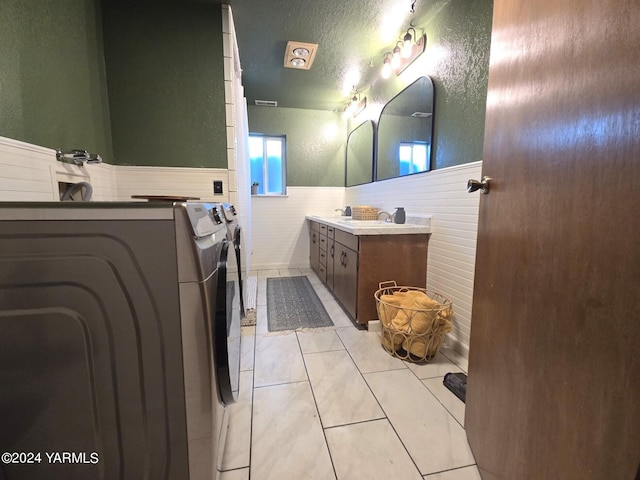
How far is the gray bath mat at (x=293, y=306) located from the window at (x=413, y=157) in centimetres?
139

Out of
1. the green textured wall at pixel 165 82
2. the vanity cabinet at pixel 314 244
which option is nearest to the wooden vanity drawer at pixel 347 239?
the vanity cabinet at pixel 314 244

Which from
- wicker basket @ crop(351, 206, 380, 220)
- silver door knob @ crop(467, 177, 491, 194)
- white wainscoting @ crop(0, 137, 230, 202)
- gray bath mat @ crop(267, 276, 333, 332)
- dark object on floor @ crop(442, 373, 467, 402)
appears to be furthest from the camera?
wicker basket @ crop(351, 206, 380, 220)

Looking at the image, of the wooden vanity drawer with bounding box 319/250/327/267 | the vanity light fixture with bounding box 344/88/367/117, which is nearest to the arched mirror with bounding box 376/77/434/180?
the vanity light fixture with bounding box 344/88/367/117

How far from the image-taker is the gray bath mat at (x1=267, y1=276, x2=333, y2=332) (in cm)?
215

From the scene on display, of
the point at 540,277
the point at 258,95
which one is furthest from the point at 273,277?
the point at 540,277

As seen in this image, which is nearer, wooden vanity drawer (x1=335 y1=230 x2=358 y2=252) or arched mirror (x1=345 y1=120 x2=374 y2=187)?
wooden vanity drawer (x1=335 y1=230 x2=358 y2=252)

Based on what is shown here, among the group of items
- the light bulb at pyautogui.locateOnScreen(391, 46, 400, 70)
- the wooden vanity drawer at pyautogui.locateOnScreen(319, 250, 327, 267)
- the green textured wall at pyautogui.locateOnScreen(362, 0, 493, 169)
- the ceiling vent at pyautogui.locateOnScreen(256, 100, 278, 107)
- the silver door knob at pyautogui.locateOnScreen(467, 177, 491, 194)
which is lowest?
the wooden vanity drawer at pyautogui.locateOnScreen(319, 250, 327, 267)

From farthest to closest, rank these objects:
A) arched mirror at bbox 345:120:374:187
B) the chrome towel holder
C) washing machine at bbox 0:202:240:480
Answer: arched mirror at bbox 345:120:374:187 → the chrome towel holder → washing machine at bbox 0:202:240:480

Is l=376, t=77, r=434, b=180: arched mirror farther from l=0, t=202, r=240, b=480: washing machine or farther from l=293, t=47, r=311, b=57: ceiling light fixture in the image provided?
l=0, t=202, r=240, b=480: washing machine

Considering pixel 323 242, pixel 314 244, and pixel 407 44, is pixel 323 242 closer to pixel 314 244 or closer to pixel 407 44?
pixel 314 244

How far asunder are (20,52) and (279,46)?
5.84 ft

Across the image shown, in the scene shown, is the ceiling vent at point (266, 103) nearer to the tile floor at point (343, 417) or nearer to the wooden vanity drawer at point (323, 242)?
the wooden vanity drawer at point (323, 242)

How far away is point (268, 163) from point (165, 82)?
2.03 m

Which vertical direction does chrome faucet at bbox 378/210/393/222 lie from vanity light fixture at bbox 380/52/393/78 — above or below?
below
